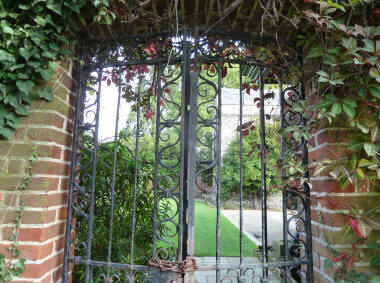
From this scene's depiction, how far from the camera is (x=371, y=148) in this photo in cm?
133

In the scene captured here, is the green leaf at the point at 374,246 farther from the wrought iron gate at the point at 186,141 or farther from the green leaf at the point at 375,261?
the wrought iron gate at the point at 186,141

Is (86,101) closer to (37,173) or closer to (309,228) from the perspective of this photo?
(37,173)

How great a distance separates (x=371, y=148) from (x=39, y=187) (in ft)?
5.97

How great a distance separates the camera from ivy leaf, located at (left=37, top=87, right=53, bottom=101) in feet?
5.03

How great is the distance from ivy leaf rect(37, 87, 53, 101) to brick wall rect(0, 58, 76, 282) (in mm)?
36

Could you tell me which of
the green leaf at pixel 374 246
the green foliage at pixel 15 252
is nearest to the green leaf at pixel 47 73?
the green foliage at pixel 15 252

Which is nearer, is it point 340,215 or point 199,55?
point 340,215

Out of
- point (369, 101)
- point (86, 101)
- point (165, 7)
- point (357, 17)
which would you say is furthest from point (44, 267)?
point (357, 17)

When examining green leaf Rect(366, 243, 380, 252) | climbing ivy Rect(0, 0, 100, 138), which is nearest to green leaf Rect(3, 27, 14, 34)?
climbing ivy Rect(0, 0, 100, 138)

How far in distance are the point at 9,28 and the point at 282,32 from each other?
167 centimetres

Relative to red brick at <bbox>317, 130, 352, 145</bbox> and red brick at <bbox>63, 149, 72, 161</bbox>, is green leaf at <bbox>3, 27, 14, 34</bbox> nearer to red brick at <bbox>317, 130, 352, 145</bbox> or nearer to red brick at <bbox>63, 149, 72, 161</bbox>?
red brick at <bbox>63, 149, 72, 161</bbox>

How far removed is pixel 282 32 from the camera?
1.78m

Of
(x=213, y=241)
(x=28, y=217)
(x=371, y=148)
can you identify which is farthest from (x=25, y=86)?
(x=213, y=241)

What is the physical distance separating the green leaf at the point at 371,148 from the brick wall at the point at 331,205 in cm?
18
